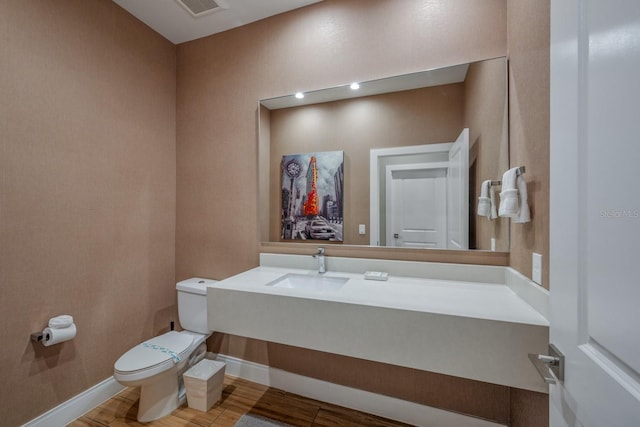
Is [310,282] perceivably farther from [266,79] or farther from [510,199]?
[266,79]

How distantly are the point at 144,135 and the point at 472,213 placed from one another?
7.77 ft

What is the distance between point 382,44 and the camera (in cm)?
167

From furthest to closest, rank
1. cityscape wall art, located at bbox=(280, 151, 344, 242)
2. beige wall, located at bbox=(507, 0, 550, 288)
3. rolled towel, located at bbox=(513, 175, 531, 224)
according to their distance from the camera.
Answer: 1. cityscape wall art, located at bbox=(280, 151, 344, 242)
2. rolled towel, located at bbox=(513, 175, 531, 224)
3. beige wall, located at bbox=(507, 0, 550, 288)

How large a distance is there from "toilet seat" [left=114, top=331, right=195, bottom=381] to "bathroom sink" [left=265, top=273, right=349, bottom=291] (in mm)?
761

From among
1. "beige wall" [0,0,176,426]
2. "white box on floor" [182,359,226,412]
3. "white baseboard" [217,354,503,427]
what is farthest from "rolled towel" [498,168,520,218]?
"beige wall" [0,0,176,426]

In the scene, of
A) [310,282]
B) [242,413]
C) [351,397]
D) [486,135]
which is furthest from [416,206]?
[242,413]

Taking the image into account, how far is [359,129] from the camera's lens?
172 cm

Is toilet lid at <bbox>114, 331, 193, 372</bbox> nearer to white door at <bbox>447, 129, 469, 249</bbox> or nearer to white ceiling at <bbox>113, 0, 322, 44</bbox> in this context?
white door at <bbox>447, 129, 469, 249</bbox>

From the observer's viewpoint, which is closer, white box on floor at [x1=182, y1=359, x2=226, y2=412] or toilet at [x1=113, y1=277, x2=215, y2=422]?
toilet at [x1=113, y1=277, x2=215, y2=422]

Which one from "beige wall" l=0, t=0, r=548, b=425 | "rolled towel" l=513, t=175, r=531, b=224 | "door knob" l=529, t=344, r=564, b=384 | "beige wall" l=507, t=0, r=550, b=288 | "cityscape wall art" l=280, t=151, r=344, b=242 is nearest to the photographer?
"door knob" l=529, t=344, r=564, b=384

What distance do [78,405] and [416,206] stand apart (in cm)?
240

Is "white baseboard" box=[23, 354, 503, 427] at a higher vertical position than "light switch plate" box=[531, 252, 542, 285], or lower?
lower

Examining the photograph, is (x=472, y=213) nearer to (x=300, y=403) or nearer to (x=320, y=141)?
(x=320, y=141)

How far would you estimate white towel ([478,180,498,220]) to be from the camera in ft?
4.61
